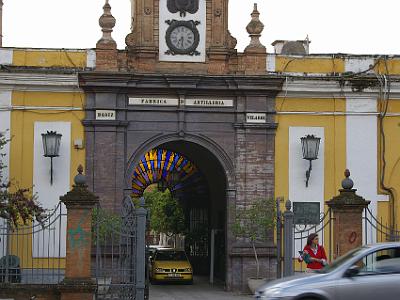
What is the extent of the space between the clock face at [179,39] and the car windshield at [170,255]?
7.76 meters

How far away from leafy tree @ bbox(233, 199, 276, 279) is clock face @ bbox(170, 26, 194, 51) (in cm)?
489

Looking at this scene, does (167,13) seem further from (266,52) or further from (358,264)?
(358,264)

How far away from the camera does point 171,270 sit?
97.3 ft

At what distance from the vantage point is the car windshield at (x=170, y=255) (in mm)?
30805

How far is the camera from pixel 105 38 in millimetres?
26125

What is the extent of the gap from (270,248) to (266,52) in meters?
5.64

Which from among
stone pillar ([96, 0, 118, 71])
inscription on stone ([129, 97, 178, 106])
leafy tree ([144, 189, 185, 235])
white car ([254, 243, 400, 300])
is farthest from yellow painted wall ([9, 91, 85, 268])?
leafy tree ([144, 189, 185, 235])

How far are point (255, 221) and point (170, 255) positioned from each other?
245 inches

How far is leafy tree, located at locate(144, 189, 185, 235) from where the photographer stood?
150ft

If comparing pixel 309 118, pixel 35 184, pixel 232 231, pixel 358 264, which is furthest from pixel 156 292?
pixel 358 264

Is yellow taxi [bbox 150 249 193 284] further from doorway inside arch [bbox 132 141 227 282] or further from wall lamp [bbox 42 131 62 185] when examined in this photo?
wall lamp [bbox 42 131 62 185]

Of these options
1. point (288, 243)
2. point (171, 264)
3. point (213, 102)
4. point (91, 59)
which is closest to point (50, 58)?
point (91, 59)

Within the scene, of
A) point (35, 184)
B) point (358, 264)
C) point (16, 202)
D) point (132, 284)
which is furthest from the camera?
point (35, 184)

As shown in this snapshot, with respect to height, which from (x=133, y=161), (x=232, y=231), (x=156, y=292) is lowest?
(x=156, y=292)
